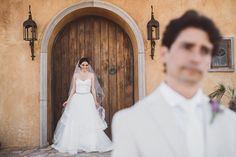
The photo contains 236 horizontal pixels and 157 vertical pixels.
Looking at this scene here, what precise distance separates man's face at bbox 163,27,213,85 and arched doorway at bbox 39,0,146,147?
515 centimetres

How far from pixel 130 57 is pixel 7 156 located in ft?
10.3

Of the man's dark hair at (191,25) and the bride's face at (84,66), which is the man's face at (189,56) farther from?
the bride's face at (84,66)

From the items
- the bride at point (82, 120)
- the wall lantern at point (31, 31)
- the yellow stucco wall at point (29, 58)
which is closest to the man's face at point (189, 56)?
the bride at point (82, 120)

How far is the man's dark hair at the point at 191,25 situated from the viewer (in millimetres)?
1344

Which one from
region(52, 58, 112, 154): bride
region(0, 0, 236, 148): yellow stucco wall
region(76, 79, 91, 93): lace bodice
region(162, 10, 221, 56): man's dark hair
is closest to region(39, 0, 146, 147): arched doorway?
region(0, 0, 236, 148): yellow stucco wall

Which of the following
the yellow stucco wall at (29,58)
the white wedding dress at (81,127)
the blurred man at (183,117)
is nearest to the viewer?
the blurred man at (183,117)

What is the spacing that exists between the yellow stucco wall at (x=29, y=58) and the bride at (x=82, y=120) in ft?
1.99

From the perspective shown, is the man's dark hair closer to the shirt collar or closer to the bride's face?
the shirt collar

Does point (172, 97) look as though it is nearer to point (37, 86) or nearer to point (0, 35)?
point (37, 86)

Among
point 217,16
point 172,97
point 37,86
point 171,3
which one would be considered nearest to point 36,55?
point 37,86

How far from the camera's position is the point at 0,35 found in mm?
6508

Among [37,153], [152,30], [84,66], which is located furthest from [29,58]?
[152,30]

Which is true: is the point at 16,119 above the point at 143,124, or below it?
below

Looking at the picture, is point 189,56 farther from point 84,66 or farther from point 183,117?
point 84,66
